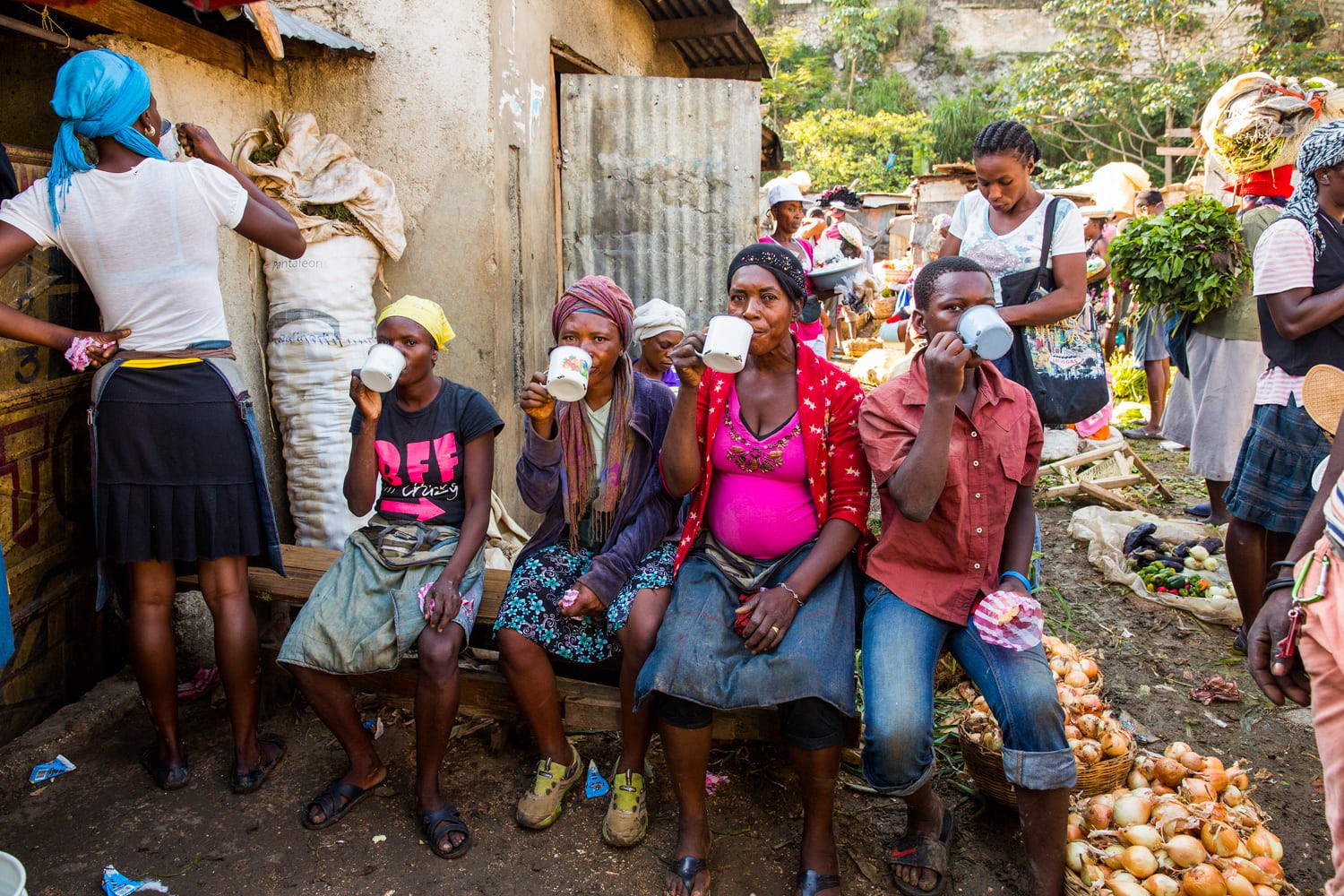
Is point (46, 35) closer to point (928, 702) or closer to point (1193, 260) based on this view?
point (928, 702)

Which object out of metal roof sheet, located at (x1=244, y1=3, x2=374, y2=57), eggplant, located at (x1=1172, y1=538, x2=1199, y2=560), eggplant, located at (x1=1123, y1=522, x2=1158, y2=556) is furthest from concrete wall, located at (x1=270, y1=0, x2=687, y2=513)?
eggplant, located at (x1=1172, y1=538, x2=1199, y2=560)

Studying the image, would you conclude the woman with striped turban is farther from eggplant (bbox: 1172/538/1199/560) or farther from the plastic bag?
eggplant (bbox: 1172/538/1199/560)

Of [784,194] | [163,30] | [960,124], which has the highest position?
[960,124]

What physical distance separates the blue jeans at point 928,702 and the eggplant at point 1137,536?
2916 millimetres

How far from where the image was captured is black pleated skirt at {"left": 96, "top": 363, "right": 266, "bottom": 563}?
2648mm

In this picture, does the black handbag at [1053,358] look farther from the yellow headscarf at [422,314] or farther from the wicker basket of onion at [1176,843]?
the yellow headscarf at [422,314]

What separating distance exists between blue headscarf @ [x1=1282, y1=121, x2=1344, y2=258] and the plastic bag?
5.90 feet

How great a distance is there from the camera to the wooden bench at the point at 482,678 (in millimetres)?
2752

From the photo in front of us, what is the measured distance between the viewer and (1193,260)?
4402mm

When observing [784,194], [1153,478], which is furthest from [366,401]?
[1153,478]

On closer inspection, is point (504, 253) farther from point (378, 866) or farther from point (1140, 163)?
point (1140, 163)

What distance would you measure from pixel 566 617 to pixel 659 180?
3.03 m

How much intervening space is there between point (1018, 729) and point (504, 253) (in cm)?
313

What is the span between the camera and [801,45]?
1174 inches
